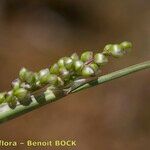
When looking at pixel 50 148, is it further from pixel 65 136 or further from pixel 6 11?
pixel 6 11

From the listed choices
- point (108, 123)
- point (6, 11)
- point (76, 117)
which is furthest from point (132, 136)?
point (6, 11)

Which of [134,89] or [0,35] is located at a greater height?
[0,35]

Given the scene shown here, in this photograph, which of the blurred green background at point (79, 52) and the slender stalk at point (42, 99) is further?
the blurred green background at point (79, 52)

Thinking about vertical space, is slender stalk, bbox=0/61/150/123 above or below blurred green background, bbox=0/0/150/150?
below

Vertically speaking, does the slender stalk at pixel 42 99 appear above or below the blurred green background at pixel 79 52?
below

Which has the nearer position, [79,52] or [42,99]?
[42,99]

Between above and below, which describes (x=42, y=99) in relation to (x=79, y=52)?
below

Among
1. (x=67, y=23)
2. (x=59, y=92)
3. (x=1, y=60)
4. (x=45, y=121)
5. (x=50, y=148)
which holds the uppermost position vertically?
(x=67, y=23)

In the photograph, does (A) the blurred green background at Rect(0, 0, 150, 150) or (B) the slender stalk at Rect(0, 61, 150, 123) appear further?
(A) the blurred green background at Rect(0, 0, 150, 150)
